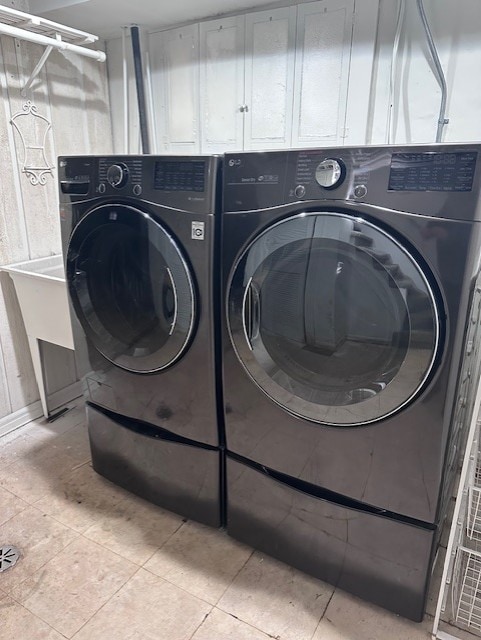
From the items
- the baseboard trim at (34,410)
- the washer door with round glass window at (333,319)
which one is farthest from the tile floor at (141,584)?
the washer door with round glass window at (333,319)

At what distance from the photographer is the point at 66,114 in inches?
87.6

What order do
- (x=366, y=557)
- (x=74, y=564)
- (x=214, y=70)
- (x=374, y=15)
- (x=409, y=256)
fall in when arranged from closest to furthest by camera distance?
(x=409, y=256) → (x=366, y=557) → (x=74, y=564) → (x=374, y=15) → (x=214, y=70)

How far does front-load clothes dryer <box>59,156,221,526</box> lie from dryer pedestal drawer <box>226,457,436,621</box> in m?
0.12

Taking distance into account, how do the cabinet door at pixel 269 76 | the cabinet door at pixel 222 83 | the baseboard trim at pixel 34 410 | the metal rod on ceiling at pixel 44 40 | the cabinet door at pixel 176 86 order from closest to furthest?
the metal rod on ceiling at pixel 44 40
the cabinet door at pixel 269 76
the cabinet door at pixel 222 83
the cabinet door at pixel 176 86
the baseboard trim at pixel 34 410

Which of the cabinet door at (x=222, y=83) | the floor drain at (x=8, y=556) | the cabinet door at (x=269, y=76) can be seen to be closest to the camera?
the floor drain at (x=8, y=556)

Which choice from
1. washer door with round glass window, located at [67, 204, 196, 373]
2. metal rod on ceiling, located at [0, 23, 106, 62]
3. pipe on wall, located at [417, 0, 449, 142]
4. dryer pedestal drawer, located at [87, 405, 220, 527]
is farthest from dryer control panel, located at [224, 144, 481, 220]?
metal rod on ceiling, located at [0, 23, 106, 62]

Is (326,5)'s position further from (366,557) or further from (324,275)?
(366,557)

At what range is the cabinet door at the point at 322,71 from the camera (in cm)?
173

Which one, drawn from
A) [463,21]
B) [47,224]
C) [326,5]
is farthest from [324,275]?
[47,224]

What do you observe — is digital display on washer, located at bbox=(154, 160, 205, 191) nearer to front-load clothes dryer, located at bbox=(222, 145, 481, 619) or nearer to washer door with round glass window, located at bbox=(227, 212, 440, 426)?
front-load clothes dryer, located at bbox=(222, 145, 481, 619)

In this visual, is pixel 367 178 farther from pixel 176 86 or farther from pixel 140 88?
pixel 140 88

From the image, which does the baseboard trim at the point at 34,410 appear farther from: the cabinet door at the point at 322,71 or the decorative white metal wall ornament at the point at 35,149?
the cabinet door at the point at 322,71

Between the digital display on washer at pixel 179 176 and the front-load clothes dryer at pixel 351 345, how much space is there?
0.09 m

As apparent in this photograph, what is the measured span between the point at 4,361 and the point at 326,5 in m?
2.06
